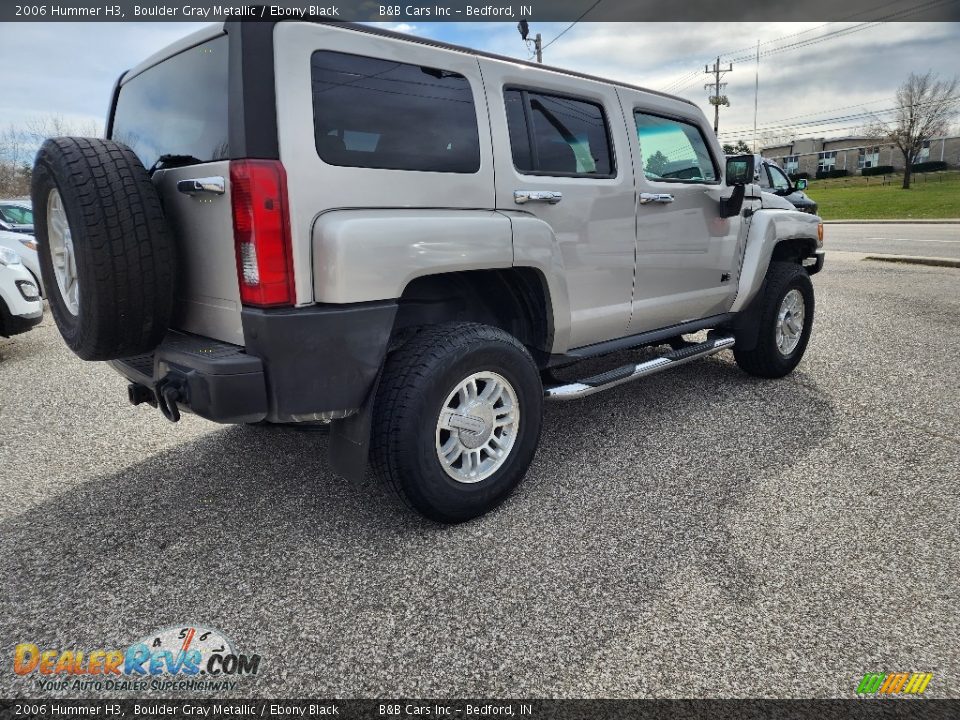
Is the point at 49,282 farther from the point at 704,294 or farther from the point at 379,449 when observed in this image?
the point at 704,294

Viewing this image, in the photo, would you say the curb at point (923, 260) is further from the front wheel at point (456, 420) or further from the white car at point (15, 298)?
the white car at point (15, 298)

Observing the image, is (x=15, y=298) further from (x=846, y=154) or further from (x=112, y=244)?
(x=846, y=154)

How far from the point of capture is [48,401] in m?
4.72

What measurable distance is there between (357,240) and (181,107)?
1.06 metres

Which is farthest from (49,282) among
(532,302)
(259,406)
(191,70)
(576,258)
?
(576,258)

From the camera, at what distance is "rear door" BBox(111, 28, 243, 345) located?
2.38 m

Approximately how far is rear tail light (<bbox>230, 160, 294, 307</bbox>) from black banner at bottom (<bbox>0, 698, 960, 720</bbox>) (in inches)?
51.9

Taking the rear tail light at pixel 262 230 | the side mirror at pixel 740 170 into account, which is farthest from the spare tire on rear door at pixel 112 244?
the side mirror at pixel 740 170

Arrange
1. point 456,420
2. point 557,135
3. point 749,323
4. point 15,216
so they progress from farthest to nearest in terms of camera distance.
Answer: point 15,216
point 749,323
point 557,135
point 456,420

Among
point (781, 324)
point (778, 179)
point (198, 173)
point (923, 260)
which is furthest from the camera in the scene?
point (778, 179)

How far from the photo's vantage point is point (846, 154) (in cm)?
9019

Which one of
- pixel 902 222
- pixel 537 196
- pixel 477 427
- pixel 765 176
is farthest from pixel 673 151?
pixel 902 222

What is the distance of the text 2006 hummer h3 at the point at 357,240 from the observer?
232 centimetres

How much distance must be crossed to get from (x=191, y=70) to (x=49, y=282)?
1.19 m
